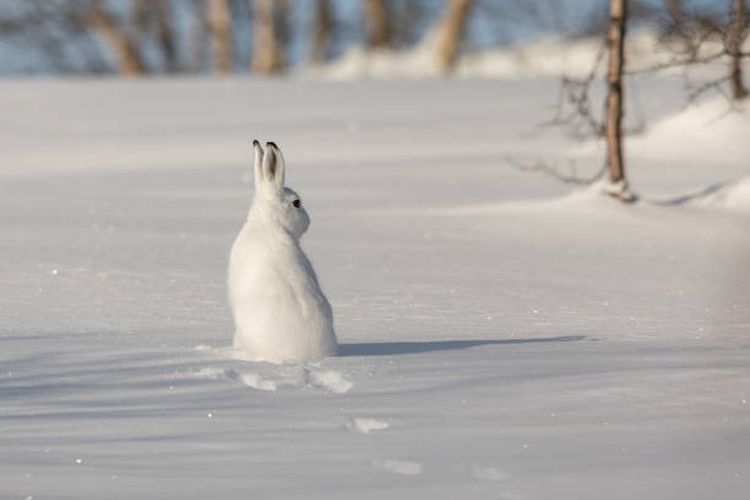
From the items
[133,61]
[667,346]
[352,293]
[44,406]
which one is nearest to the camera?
[44,406]

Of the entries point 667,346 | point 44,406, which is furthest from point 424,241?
point 44,406

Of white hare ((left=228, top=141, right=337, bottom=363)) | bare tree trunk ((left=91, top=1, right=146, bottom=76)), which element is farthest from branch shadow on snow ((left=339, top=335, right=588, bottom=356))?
bare tree trunk ((left=91, top=1, right=146, bottom=76))

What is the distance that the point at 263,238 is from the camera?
23.3ft

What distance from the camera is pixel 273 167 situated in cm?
715

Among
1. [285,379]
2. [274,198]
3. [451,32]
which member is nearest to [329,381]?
[285,379]

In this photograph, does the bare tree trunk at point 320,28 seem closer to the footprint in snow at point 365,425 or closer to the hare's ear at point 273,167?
the hare's ear at point 273,167

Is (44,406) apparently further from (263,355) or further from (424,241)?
(424,241)

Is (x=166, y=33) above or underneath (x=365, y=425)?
above

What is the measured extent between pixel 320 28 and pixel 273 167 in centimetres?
3143

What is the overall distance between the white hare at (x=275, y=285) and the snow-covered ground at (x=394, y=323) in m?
0.12

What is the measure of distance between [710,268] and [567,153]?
6.38 meters

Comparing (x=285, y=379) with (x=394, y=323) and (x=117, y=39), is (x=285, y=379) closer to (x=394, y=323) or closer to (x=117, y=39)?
(x=394, y=323)

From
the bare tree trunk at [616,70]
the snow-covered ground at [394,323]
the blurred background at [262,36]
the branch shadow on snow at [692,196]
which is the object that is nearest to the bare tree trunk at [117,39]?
the blurred background at [262,36]

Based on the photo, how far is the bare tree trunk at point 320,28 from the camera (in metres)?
38.2
